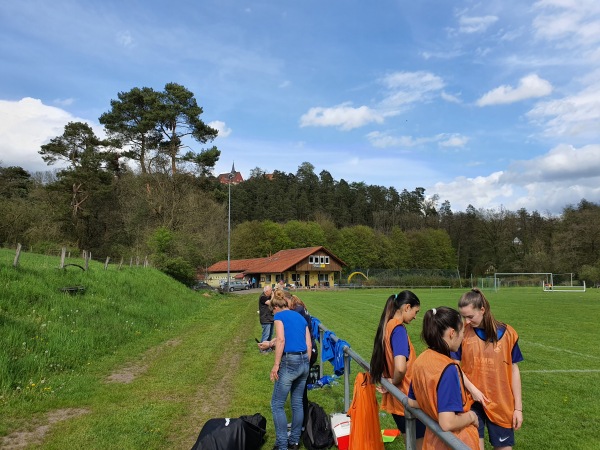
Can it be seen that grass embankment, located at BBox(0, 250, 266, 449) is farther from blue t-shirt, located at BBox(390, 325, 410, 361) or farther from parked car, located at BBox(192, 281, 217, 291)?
parked car, located at BBox(192, 281, 217, 291)

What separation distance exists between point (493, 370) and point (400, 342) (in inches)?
26.7

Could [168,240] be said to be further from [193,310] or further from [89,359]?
[89,359]

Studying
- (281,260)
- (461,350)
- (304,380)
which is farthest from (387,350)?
(281,260)

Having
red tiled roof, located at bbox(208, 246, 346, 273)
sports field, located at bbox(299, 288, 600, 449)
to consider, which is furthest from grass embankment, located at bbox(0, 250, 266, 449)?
red tiled roof, located at bbox(208, 246, 346, 273)

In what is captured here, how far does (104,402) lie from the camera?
6434 mm

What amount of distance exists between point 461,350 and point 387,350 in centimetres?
56

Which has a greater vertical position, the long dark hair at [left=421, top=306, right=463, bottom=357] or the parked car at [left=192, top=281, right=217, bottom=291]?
the long dark hair at [left=421, top=306, right=463, bottom=357]

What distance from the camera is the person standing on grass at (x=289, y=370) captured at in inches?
186

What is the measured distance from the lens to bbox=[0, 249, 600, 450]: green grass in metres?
5.41

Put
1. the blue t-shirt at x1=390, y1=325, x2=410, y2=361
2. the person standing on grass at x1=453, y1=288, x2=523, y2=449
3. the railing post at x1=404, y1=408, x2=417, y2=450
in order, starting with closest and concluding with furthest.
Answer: the railing post at x1=404, y1=408, x2=417, y2=450 → the person standing on grass at x1=453, y1=288, x2=523, y2=449 → the blue t-shirt at x1=390, y1=325, x2=410, y2=361

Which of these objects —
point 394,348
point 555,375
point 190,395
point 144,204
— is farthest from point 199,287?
point 394,348

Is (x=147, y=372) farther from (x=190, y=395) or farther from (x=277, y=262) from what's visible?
(x=277, y=262)

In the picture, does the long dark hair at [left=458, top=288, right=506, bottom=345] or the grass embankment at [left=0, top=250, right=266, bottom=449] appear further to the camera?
the grass embankment at [left=0, top=250, right=266, bottom=449]

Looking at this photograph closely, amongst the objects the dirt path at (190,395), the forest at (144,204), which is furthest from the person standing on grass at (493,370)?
the forest at (144,204)
